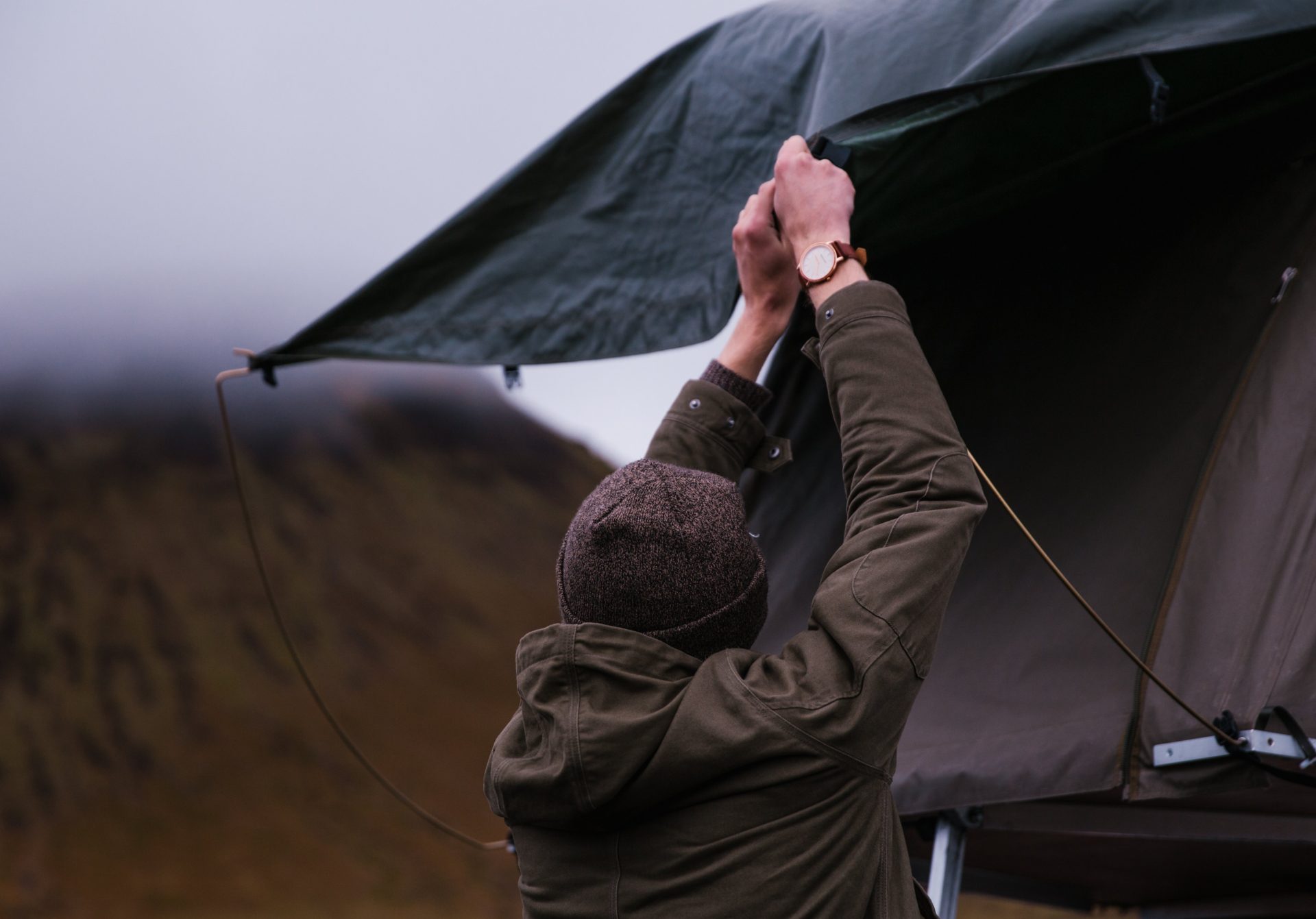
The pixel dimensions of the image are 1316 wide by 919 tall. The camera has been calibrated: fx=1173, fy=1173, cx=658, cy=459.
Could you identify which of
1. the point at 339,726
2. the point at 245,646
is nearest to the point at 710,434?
the point at 339,726

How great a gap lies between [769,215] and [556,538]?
141 inches

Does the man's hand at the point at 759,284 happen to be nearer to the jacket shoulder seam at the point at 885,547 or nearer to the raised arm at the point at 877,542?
the raised arm at the point at 877,542

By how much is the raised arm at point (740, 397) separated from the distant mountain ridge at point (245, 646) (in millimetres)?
3122

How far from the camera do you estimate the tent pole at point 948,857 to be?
1375 mm

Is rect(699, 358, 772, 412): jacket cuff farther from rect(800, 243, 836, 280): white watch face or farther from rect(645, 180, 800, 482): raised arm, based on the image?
rect(800, 243, 836, 280): white watch face

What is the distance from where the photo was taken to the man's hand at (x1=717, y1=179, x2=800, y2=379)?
106 cm

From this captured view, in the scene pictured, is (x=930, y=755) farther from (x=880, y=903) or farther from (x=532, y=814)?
(x=532, y=814)

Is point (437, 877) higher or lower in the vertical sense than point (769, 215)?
lower

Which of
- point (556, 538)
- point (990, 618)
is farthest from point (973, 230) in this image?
point (556, 538)

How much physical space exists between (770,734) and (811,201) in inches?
17.6

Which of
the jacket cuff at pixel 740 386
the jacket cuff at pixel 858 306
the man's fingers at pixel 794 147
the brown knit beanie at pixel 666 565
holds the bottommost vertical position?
the brown knit beanie at pixel 666 565

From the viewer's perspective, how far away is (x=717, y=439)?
1146 mm

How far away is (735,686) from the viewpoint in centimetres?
77

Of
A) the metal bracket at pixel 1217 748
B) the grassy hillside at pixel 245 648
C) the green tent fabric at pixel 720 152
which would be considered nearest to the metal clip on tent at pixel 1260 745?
the metal bracket at pixel 1217 748
